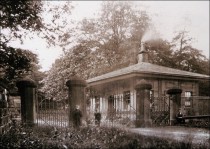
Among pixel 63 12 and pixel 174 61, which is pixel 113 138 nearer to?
pixel 63 12

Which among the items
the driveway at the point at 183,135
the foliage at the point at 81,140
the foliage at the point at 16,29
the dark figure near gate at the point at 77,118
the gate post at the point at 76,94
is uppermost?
the foliage at the point at 16,29

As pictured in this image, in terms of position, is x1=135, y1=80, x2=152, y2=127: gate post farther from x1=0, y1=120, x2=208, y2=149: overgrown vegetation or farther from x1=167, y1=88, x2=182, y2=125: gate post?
x1=0, y1=120, x2=208, y2=149: overgrown vegetation

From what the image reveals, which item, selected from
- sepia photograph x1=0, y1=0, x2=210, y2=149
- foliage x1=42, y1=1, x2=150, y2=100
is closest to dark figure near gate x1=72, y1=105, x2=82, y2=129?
sepia photograph x1=0, y1=0, x2=210, y2=149

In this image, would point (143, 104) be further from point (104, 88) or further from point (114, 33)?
point (114, 33)

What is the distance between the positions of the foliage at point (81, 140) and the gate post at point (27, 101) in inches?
52.3

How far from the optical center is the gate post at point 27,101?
10953 millimetres

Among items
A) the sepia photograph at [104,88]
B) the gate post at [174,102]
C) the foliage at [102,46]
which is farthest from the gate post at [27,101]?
the foliage at [102,46]

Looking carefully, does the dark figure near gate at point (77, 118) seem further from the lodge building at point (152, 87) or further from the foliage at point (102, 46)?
the foliage at point (102, 46)

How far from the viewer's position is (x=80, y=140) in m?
8.29

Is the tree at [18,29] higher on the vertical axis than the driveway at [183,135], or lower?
higher

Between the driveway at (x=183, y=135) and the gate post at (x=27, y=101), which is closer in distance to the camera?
the driveway at (x=183, y=135)

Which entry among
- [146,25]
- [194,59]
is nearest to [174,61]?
[194,59]

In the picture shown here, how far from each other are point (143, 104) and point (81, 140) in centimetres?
634

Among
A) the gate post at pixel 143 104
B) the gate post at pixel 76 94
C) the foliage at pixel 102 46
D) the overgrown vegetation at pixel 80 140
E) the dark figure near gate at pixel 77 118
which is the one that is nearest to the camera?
the overgrown vegetation at pixel 80 140
